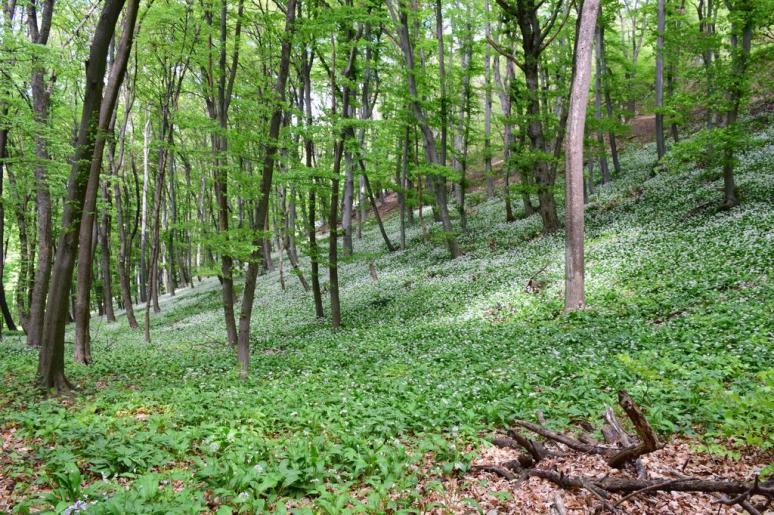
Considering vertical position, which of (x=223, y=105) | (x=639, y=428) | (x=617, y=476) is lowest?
(x=617, y=476)

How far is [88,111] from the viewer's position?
26.8ft

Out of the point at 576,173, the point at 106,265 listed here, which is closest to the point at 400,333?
the point at 576,173

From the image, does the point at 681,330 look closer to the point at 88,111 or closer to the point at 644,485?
the point at 644,485

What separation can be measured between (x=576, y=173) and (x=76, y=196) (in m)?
10.7

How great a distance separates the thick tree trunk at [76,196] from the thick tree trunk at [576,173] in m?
9.73

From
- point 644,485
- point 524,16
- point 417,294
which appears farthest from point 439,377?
point 524,16

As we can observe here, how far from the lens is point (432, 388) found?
7551 millimetres

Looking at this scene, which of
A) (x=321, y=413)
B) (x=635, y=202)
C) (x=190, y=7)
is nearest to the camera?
(x=321, y=413)

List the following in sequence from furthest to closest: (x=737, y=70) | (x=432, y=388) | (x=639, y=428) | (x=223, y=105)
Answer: (x=737, y=70)
(x=223, y=105)
(x=432, y=388)
(x=639, y=428)

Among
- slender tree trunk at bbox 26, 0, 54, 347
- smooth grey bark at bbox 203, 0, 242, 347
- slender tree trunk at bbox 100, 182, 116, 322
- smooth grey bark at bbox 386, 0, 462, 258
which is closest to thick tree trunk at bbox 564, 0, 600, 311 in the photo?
smooth grey bark at bbox 203, 0, 242, 347

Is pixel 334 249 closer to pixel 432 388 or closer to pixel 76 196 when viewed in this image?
pixel 76 196

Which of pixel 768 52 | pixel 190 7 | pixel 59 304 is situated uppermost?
pixel 190 7

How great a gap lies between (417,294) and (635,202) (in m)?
11.4

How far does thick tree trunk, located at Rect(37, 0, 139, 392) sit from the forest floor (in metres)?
0.63
